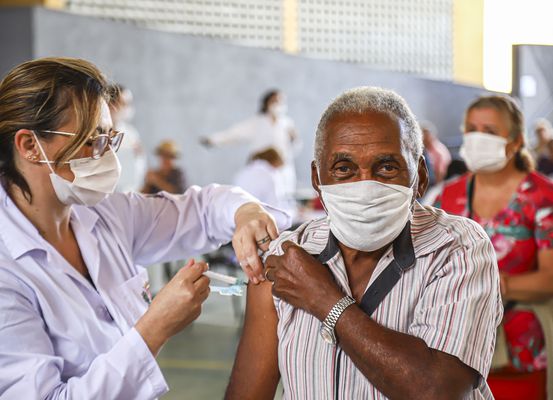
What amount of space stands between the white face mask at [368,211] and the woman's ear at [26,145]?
75 centimetres

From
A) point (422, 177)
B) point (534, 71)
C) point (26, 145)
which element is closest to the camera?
point (422, 177)

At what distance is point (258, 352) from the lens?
166 cm

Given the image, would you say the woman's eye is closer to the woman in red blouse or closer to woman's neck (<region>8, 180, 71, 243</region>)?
woman's neck (<region>8, 180, 71, 243</region>)

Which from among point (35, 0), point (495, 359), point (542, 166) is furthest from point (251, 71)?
point (495, 359)

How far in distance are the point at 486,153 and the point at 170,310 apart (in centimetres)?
166

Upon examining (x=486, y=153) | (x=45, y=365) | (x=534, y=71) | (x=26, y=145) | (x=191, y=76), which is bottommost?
(x=45, y=365)

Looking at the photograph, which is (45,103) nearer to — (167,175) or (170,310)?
(170,310)

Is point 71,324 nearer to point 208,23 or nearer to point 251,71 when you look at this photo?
point 251,71

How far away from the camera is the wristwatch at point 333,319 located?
1463 mm

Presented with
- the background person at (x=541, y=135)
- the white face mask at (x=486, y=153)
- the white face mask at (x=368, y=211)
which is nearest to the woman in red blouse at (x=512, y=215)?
the white face mask at (x=486, y=153)

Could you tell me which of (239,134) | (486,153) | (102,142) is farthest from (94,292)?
(239,134)

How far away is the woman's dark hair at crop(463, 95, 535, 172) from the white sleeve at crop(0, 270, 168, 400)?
1.82 m

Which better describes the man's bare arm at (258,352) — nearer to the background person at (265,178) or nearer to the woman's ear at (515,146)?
the woman's ear at (515,146)

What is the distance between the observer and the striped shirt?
4.76ft
